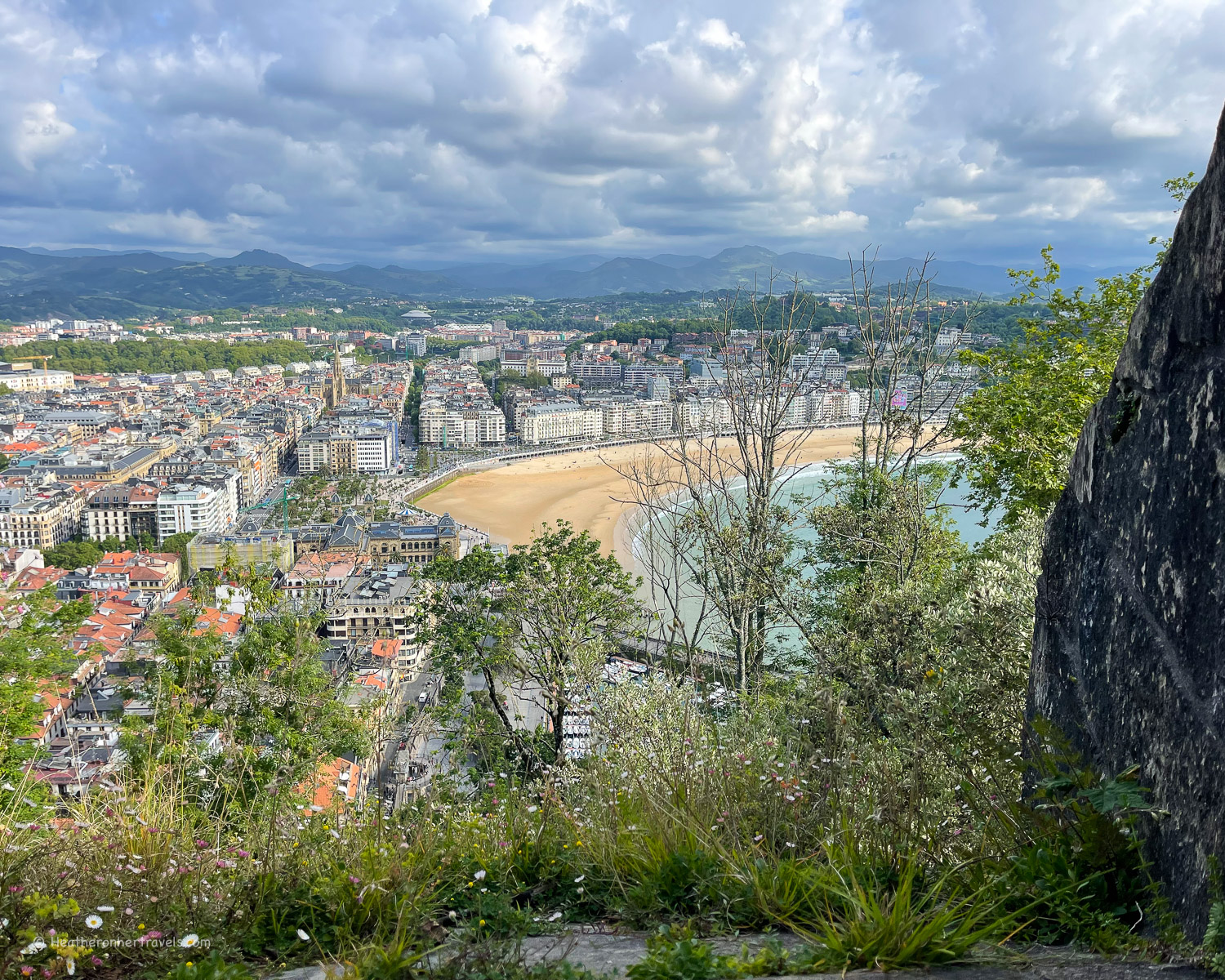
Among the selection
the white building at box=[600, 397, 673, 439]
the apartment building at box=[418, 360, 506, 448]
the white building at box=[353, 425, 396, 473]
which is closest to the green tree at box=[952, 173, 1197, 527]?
the white building at box=[353, 425, 396, 473]

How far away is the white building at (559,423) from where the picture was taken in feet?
150

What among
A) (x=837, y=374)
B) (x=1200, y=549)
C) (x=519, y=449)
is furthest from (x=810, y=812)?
(x=837, y=374)

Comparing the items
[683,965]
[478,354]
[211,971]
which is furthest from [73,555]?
[478,354]

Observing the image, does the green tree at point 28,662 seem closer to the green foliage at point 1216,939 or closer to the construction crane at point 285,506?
the green foliage at point 1216,939

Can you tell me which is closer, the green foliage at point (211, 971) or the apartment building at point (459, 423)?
the green foliage at point (211, 971)

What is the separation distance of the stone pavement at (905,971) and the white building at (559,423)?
43483mm

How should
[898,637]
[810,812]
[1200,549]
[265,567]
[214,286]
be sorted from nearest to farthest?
[1200,549], [810,812], [898,637], [265,567], [214,286]

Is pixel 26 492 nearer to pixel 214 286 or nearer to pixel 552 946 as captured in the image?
pixel 552 946

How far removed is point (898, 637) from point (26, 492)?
107ft

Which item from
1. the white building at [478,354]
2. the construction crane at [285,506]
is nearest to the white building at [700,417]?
the construction crane at [285,506]

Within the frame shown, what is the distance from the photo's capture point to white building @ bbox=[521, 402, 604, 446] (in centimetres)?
4559

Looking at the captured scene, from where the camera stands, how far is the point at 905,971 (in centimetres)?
123

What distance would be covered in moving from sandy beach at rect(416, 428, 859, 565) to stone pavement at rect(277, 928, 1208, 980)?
712 inches

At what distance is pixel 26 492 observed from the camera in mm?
Answer: 28625
